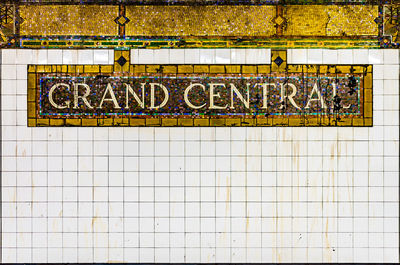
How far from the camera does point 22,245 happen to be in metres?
2.60

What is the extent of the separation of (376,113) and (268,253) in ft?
5.51

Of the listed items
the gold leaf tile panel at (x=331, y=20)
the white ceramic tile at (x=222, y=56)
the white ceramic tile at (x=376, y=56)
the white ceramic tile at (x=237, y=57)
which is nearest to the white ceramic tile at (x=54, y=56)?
the white ceramic tile at (x=222, y=56)

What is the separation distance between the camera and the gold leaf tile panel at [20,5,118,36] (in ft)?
8.46

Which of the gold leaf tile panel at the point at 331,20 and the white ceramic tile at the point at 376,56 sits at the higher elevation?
the gold leaf tile panel at the point at 331,20

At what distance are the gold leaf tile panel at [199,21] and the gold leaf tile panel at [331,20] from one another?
0.68 ft

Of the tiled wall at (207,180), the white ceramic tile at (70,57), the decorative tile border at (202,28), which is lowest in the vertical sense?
the tiled wall at (207,180)

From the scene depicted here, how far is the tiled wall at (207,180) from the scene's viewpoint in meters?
2.57

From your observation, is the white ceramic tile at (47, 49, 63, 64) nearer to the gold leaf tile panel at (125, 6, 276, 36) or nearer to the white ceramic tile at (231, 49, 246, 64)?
the gold leaf tile panel at (125, 6, 276, 36)

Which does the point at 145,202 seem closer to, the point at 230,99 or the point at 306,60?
the point at 230,99

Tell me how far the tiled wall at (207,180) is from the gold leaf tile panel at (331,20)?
199 millimetres

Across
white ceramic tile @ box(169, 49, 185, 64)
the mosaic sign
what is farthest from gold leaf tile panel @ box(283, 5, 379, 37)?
white ceramic tile @ box(169, 49, 185, 64)

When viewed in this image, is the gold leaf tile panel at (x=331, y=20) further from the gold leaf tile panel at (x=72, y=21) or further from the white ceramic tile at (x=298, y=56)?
the gold leaf tile panel at (x=72, y=21)

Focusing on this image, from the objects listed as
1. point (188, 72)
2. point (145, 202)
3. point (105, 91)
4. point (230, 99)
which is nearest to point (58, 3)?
point (105, 91)

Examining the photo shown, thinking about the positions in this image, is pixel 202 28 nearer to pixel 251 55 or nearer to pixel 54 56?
pixel 251 55
